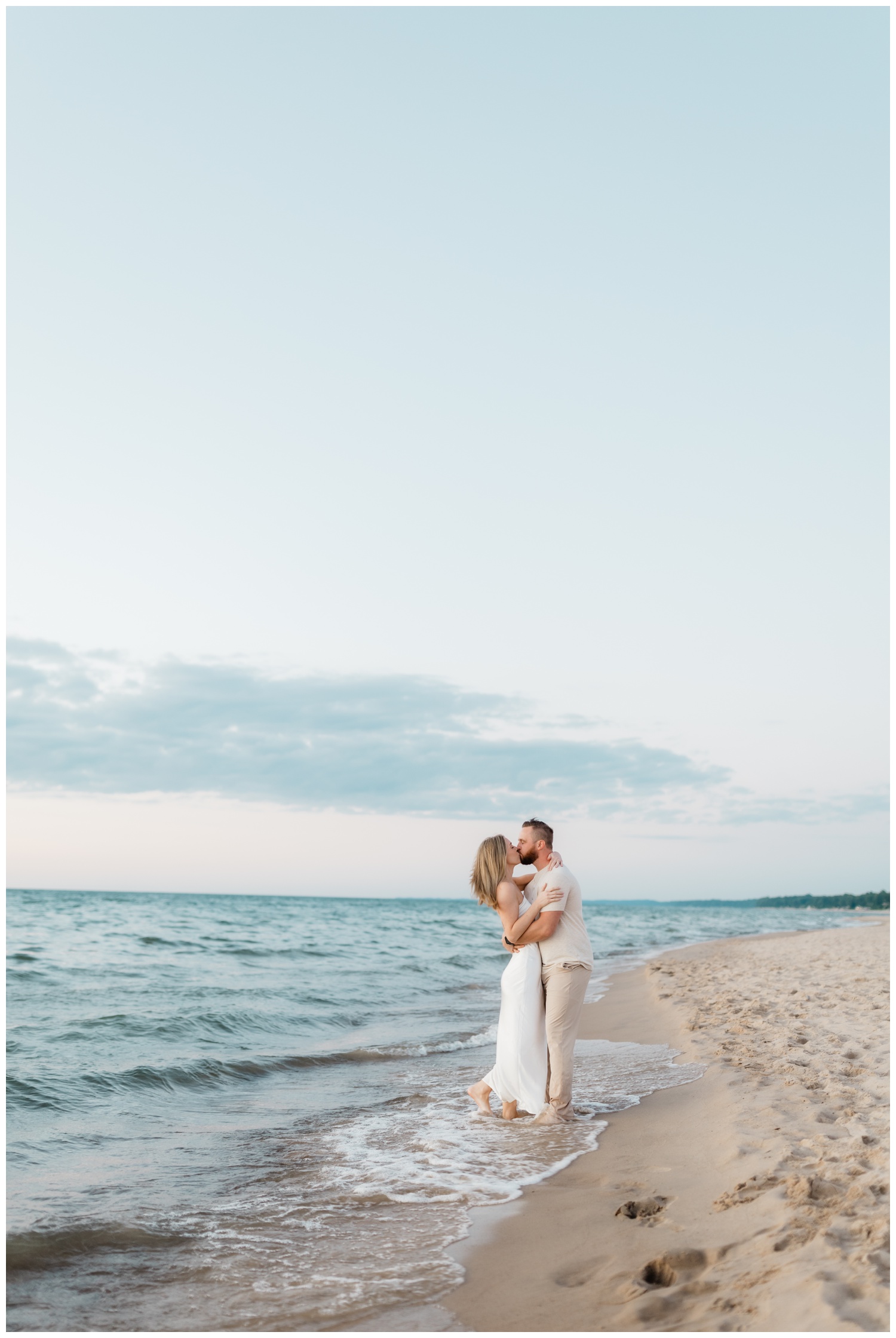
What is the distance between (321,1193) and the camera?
17.8 ft

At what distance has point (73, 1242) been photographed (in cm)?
481

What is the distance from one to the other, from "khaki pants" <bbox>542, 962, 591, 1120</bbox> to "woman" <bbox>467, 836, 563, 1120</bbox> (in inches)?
2.8

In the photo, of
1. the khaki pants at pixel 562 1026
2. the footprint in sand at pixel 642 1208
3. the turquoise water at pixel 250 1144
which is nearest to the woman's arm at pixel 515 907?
the khaki pants at pixel 562 1026

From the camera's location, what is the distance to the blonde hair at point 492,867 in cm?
678

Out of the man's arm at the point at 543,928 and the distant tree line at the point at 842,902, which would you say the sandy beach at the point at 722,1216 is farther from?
the distant tree line at the point at 842,902

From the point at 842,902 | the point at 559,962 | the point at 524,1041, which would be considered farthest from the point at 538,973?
the point at 842,902

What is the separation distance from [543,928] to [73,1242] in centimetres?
348

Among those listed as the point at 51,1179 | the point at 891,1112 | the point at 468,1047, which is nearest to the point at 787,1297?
the point at 891,1112

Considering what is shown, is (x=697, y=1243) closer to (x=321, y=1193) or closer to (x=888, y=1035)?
(x=321, y=1193)

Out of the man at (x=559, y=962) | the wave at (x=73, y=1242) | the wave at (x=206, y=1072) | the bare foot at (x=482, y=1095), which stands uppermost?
the man at (x=559, y=962)

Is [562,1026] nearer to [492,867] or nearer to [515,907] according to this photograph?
[515,907]

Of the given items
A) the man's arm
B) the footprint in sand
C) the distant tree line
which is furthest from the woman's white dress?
the distant tree line

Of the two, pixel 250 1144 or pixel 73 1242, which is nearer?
pixel 73 1242

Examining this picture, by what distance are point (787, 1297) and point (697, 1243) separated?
2.78 feet
